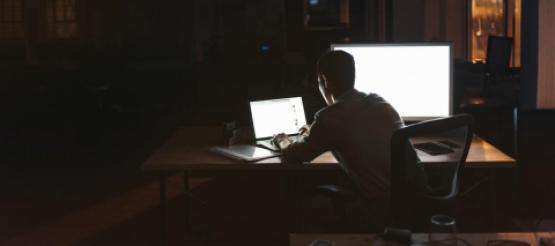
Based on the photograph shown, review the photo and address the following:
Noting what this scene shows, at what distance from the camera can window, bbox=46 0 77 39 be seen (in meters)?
16.2

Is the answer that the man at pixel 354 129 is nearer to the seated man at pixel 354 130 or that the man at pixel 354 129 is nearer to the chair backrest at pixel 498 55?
the seated man at pixel 354 130

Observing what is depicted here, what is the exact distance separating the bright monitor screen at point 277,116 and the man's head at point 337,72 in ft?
2.76

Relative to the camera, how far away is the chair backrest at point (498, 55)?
6.66 meters

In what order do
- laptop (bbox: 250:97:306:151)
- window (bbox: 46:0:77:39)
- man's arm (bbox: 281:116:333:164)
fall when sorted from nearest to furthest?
man's arm (bbox: 281:116:333:164), laptop (bbox: 250:97:306:151), window (bbox: 46:0:77:39)

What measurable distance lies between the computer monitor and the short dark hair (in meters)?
0.93

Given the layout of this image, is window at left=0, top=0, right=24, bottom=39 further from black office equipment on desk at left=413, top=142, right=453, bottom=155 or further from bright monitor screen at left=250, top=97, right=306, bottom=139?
black office equipment on desk at left=413, top=142, right=453, bottom=155

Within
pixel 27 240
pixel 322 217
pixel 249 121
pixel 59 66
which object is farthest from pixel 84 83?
pixel 322 217

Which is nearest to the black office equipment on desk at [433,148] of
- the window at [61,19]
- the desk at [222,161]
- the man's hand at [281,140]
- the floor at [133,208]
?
the desk at [222,161]

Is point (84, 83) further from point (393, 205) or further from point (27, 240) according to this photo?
point (393, 205)

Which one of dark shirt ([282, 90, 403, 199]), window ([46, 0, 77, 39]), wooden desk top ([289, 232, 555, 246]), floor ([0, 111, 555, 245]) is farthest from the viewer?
window ([46, 0, 77, 39])

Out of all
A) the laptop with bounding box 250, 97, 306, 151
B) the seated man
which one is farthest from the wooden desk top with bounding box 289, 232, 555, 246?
the laptop with bounding box 250, 97, 306, 151

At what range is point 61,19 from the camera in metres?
16.4

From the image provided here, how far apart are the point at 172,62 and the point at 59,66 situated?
2.48 metres

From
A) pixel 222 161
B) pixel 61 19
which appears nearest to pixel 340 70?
pixel 222 161
